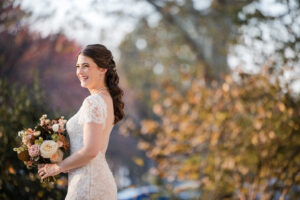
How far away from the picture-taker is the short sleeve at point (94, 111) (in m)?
2.78

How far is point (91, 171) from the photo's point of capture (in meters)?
2.85

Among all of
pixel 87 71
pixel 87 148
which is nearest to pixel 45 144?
pixel 87 148

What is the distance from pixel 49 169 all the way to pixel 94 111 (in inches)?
18.2

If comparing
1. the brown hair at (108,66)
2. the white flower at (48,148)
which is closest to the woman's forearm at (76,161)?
the white flower at (48,148)

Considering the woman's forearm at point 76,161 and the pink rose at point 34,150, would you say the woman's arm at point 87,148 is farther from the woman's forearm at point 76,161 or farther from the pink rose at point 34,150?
the pink rose at point 34,150

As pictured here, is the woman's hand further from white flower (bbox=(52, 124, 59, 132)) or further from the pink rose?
white flower (bbox=(52, 124, 59, 132))

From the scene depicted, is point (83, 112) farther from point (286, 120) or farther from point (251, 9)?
point (251, 9)

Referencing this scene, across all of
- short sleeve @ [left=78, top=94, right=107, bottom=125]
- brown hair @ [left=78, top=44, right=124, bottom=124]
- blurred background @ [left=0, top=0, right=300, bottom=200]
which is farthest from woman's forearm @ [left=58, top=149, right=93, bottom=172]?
blurred background @ [left=0, top=0, right=300, bottom=200]

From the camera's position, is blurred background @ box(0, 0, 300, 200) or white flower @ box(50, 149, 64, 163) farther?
blurred background @ box(0, 0, 300, 200)

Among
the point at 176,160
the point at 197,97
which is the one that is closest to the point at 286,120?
the point at 197,97

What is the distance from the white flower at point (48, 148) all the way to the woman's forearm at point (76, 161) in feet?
0.33

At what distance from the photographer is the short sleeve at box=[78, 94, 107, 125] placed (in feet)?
9.13

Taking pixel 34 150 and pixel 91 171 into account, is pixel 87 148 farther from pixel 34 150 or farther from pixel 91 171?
pixel 34 150

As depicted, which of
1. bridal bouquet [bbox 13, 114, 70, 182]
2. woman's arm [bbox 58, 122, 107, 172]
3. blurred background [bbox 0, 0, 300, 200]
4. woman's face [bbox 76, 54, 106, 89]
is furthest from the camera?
blurred background [bbox 0, 0, 300, 200]
